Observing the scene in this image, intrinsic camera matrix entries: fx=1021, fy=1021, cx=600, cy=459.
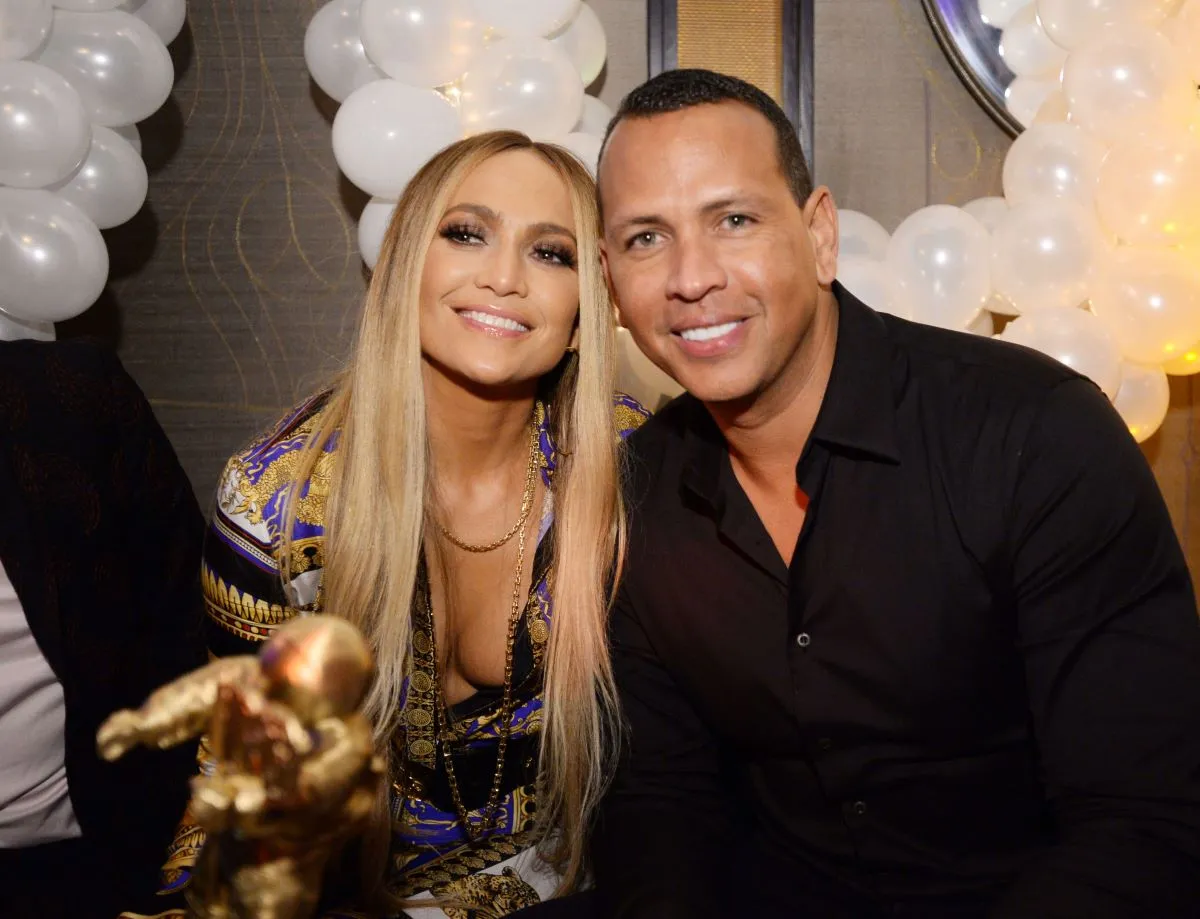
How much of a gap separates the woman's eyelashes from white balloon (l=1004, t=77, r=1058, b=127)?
1.60 m

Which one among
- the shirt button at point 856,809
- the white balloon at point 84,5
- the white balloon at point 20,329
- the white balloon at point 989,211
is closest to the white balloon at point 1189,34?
the white balloon at point 989,211

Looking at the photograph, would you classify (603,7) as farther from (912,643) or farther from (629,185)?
(912,643)

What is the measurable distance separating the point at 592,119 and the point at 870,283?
0.85 metres

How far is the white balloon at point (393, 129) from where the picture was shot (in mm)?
2461

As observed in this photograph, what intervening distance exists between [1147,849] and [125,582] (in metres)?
1.86

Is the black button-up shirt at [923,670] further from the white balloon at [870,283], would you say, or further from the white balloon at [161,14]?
the white balloon at [161,14]

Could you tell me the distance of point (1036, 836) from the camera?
62.9 inches

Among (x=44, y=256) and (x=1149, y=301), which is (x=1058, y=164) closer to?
(x=1149, y=301)

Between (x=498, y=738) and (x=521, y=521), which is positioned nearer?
(x=498, y=738)

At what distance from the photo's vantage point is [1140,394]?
2.68m

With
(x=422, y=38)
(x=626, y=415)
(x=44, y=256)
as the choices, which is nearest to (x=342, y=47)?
(x=422, y=38)

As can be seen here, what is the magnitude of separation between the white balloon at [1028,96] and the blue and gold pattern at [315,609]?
1.85 m

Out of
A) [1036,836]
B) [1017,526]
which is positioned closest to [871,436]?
[1017,526]

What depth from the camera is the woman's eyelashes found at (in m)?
2.04
